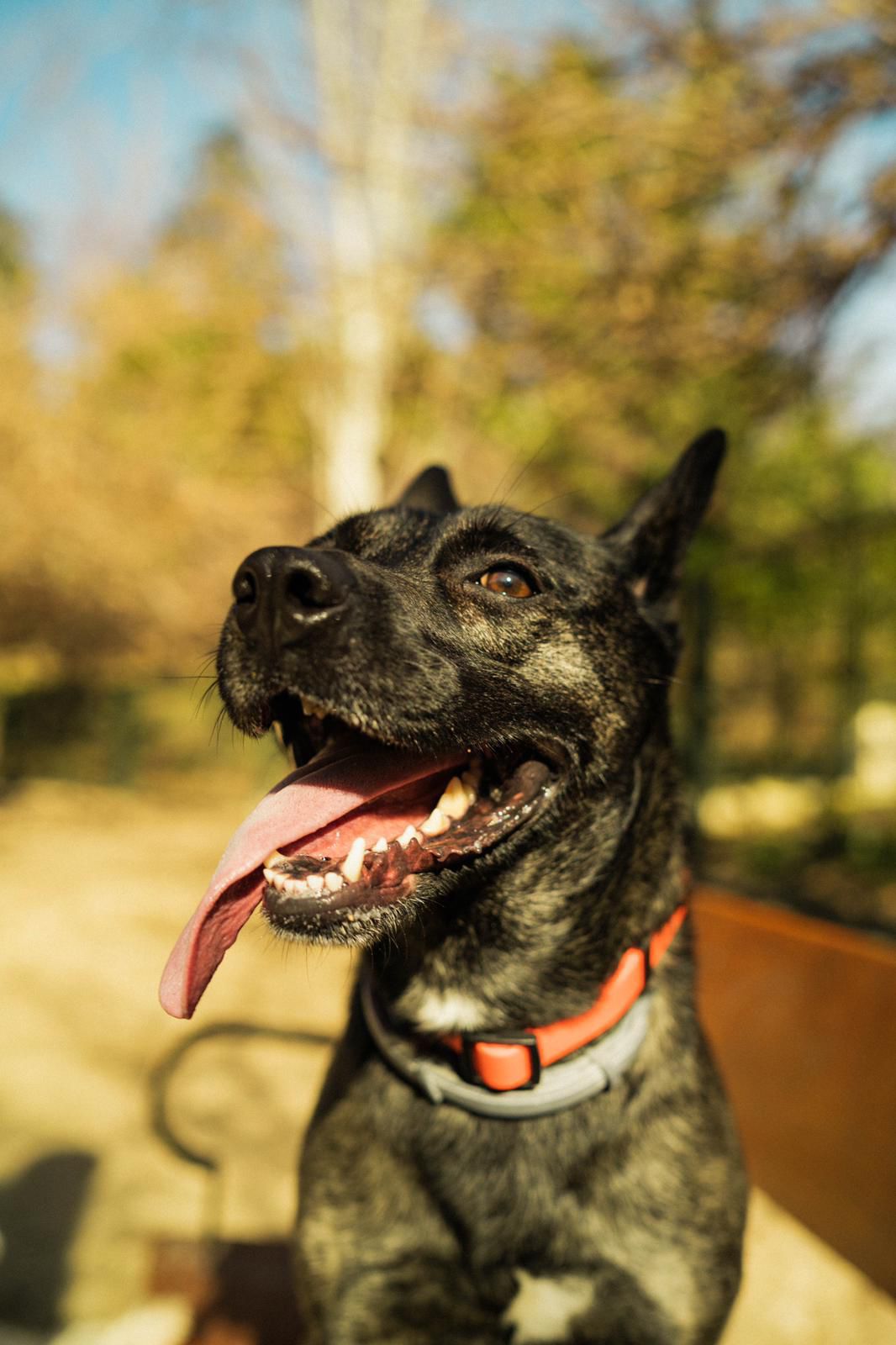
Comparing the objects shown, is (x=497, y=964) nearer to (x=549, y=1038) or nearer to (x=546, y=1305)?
(x=549, y=1038)

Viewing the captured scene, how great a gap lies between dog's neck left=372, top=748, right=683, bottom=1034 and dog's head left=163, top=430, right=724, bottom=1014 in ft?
0.06

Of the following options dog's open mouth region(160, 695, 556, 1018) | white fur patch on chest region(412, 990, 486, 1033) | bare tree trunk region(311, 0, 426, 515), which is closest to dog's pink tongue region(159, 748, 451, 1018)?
dog's open mouth region(160, 695, 556, 1018)

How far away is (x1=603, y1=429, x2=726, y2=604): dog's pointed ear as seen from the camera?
2.57m

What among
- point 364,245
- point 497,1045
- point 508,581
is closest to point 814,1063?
point 497,1045

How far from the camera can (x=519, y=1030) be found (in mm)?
2217

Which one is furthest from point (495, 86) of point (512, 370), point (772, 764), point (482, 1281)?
point (482, 1281)

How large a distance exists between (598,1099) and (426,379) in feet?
35.5

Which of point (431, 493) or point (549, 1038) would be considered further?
point (431, 493)

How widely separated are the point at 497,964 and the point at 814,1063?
133 centimetres

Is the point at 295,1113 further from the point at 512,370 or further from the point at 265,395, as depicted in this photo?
the point at 265,395

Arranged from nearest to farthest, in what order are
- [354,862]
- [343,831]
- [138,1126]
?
1. [354,862]
2. [343,831]
3. [138,1126]

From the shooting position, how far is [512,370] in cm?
828

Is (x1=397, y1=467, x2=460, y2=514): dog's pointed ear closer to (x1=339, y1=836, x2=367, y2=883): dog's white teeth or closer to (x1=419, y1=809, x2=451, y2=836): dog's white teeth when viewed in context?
(x1=419, y1=809, x2=451, y2=836): dog's white teeth

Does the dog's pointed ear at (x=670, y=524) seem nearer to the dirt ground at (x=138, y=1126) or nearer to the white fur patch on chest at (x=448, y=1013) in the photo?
the white fur patch on chest at (x=448, y=1013)
